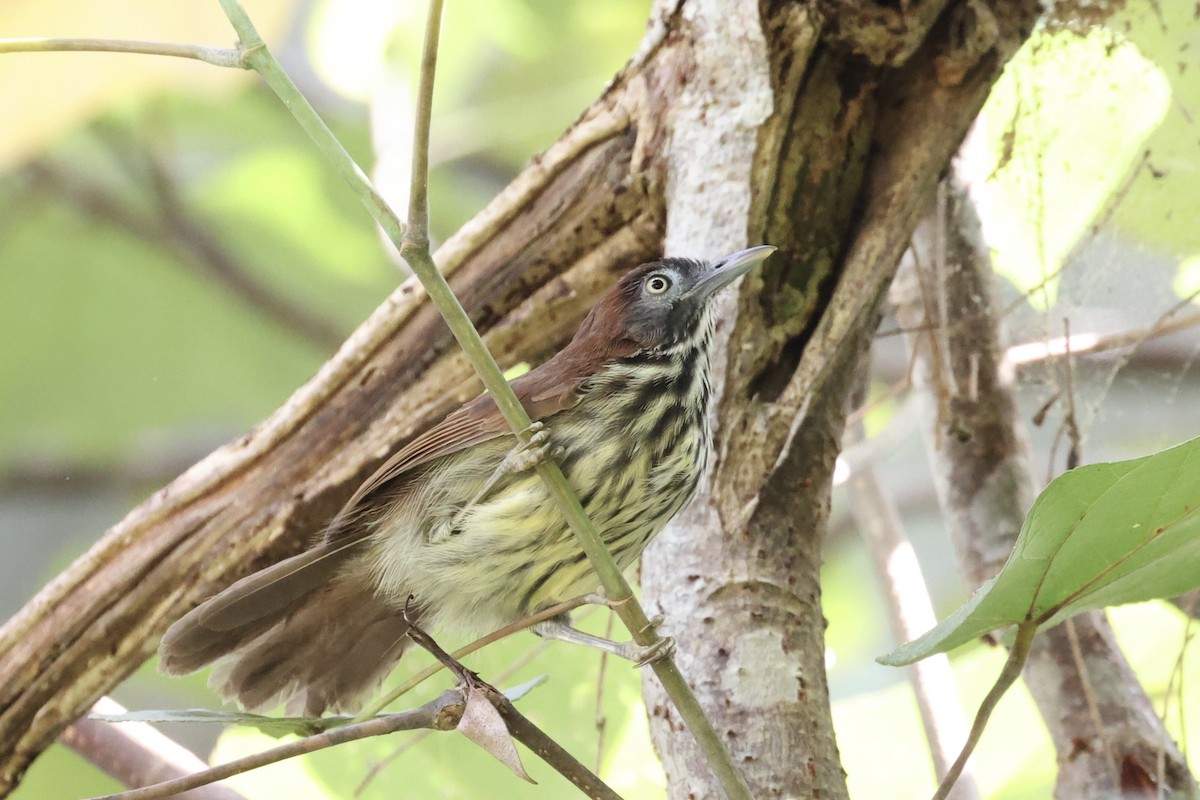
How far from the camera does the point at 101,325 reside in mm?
3914

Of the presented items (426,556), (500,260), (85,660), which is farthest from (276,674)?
(500,260)

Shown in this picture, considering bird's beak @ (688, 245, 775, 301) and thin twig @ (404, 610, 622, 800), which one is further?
bird's beak @ (688, 245, 775, 301)

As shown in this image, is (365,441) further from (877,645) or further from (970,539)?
(877,645)

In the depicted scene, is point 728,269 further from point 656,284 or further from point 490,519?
point 490,519

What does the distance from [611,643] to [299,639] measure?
570mm

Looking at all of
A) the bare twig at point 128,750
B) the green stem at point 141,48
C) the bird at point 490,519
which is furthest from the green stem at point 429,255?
the bare twig at point 128,750

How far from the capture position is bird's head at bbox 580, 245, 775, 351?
177 cm

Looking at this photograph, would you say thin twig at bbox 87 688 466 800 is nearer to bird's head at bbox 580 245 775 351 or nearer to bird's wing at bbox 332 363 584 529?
bird's wing at bbox 332 363 584 529

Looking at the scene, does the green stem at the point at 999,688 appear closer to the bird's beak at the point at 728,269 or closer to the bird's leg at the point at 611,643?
the bird's leg at the point at 611,643

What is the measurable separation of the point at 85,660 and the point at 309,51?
224 centimetres

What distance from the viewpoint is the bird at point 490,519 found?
1630 mm

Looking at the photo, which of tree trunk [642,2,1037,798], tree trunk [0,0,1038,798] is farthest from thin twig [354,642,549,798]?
tree trunk [642,2,1037,798]

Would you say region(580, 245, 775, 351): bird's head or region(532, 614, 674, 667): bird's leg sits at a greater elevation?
region(580, 245, 775, 351): bird's head

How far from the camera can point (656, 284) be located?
5.91 ft
